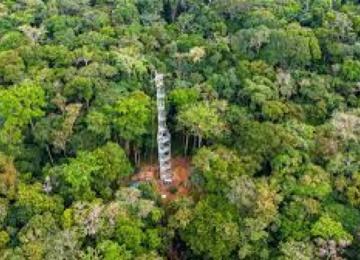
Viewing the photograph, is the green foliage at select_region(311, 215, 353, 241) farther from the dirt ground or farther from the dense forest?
the dirt ground

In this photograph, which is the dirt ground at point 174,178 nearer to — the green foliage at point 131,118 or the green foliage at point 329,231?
the green foliage at point 131,118

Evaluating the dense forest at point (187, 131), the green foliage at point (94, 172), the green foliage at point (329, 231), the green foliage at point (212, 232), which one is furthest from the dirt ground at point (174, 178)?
the green foliage at point (329, 231)

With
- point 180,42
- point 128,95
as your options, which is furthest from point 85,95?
point 180,42

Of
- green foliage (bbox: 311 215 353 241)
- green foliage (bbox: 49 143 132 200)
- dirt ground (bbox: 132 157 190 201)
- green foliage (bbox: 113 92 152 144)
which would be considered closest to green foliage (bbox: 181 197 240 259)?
green foliage (bbox: 311 215 353 241)

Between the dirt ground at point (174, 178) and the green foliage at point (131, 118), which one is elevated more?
the green foliage at point (131, 118)

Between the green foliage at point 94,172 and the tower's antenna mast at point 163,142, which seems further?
the tower's antenna mast at point 163,142

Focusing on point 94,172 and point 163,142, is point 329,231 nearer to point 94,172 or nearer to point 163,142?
point 163,142
